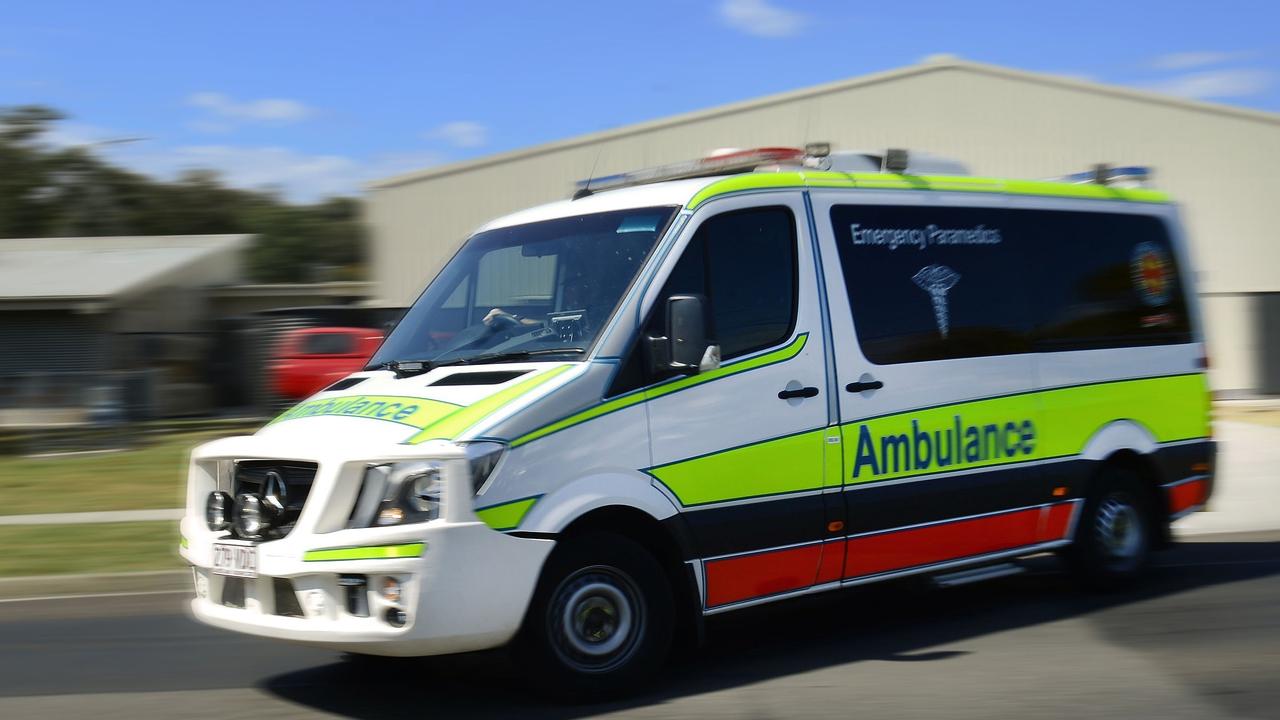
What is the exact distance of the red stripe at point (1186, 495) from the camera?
27.0ft

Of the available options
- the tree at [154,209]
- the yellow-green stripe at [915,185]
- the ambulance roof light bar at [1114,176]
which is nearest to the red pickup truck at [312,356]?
the ambulance roof light bar at [1114,176]

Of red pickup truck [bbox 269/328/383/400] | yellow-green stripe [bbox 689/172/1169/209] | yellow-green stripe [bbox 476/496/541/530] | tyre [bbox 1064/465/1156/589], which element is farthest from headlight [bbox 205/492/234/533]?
red pickup truck [bbox 269/328/383/400]

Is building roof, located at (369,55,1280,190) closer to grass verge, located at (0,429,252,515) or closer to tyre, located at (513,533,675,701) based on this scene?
grass verge, located at (0,429,252,515)

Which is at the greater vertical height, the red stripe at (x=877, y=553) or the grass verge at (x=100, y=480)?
the red stripe at (x=877, y=553)

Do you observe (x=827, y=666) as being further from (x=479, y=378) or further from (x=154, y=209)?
(x=154, y=209)

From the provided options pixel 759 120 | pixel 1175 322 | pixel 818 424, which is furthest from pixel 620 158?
pixel 818 424

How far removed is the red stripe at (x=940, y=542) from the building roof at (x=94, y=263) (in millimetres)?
20933

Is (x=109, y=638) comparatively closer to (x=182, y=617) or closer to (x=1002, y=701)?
(x=182, y=617)

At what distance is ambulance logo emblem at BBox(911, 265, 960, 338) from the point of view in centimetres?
695

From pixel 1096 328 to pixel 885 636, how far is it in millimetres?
2339

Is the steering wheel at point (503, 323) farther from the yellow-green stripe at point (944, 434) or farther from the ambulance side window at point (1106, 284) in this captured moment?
the ambulance side window at point (1106, 284)

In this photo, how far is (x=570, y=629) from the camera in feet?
18.0

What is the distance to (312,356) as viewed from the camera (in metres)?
21.9

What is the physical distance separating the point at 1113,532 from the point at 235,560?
518 centimetres
